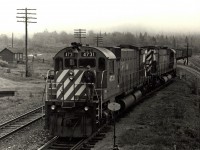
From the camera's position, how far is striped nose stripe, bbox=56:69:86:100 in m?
13.4

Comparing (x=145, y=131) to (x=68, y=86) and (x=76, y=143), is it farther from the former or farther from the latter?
Result: (x=68, y=86)

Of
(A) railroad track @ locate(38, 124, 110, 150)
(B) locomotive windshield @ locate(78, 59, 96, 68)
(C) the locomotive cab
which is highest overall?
(B) locomotive windshield @ locate(78, 59, 96, 68)

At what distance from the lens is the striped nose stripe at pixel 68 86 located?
13.4 m

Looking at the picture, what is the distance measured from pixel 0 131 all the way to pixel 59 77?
161 inches

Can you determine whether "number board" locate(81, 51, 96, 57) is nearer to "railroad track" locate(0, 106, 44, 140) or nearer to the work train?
the work train

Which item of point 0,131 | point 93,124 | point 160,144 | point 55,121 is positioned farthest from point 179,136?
point 0,131

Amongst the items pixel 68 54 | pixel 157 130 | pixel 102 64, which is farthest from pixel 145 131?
pixel 68 54

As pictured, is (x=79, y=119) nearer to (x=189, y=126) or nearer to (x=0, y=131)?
(x=0, y=131)

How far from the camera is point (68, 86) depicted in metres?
13.5

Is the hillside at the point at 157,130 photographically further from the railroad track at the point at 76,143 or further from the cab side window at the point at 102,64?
the cab side window at the point at 102,64

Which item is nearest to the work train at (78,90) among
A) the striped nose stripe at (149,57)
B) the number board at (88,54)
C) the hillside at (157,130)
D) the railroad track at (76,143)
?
the number board at (88,54)

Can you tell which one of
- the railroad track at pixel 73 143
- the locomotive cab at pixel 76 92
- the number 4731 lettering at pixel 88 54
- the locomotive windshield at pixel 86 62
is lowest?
the railroad track at pixel 73 143

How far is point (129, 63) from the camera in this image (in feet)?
65.4

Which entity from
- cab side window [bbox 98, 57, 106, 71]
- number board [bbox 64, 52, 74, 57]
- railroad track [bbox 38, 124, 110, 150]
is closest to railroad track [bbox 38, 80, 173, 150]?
railroad track [bbox 38, 124, 110, 150]
